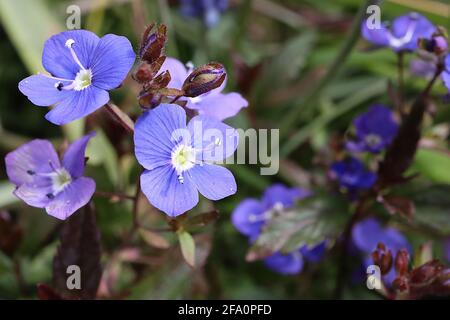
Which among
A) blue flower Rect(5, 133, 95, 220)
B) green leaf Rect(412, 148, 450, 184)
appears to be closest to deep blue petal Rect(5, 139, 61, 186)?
blue flower Rect(5, 133, 95, 220)

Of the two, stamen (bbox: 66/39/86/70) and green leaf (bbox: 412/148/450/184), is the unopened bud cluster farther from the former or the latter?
green leaf (bbox: 412/148/450/184)

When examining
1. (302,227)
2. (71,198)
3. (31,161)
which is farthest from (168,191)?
(302,227)

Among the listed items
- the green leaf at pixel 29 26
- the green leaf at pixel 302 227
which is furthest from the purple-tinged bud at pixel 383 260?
the green leaf at pixel 29 26

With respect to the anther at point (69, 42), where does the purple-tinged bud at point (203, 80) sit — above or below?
below

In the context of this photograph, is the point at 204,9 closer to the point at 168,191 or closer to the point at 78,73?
the point at 78,73

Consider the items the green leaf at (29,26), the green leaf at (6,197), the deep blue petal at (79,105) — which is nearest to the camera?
the deep blue petal at (79,105)

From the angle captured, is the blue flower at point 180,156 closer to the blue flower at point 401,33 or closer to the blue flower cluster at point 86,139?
the blue flower cluster at point 86,139
